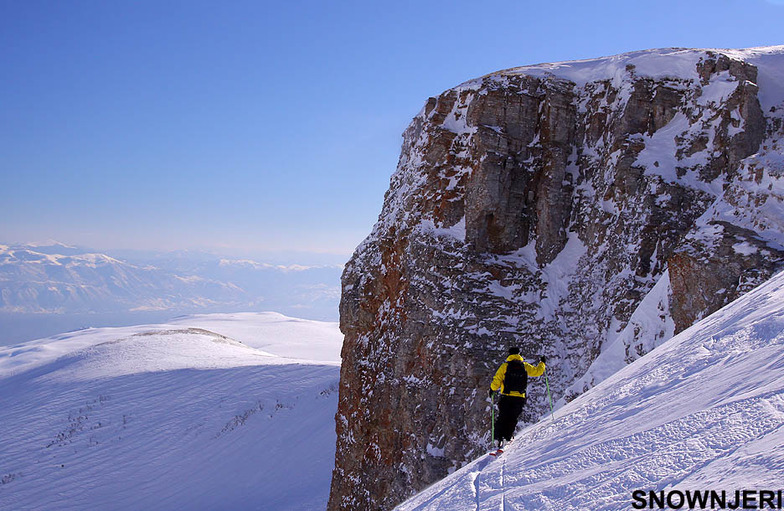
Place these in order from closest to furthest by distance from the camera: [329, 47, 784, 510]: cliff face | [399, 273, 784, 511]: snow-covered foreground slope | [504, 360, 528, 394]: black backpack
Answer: [399, 273, 784, 511]: snow-covered foreground slope → [504, 360, 528, 394]: black backpack → [329, 47, 784, 510]: cliff face

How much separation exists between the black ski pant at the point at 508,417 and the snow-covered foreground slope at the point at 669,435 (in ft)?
2.74

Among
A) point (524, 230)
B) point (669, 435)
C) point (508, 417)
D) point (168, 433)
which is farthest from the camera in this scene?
point (168, 433)

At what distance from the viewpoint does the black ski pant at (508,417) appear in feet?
28.4

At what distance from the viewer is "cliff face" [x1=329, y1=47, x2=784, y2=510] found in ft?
57.7

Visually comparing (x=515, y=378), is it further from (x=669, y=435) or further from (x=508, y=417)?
(x=669, y=435)

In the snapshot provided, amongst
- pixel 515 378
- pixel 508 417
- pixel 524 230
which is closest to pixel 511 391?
pixel 515 378

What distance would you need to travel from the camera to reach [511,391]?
28.9 feet

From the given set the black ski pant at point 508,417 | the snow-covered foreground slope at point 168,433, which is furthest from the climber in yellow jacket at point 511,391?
the snow-covered foreground slope at point 168,433

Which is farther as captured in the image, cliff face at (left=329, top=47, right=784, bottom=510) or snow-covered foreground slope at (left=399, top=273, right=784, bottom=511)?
cliff face at (left=329, top=47, right=784, bottom=510)

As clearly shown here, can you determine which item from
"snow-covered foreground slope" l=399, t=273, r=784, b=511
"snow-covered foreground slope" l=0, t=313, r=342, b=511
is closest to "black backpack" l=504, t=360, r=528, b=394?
"snow-covered foreground slope" l=399, t=273, r=784, b=511

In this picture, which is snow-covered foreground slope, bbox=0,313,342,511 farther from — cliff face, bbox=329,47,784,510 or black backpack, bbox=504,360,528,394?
black backpack, bbox=504,360,528,394

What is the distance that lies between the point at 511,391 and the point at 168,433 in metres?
35.1

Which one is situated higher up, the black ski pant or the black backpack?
the black backpack

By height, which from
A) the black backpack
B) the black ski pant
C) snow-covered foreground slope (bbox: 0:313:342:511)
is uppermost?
the black backpack
